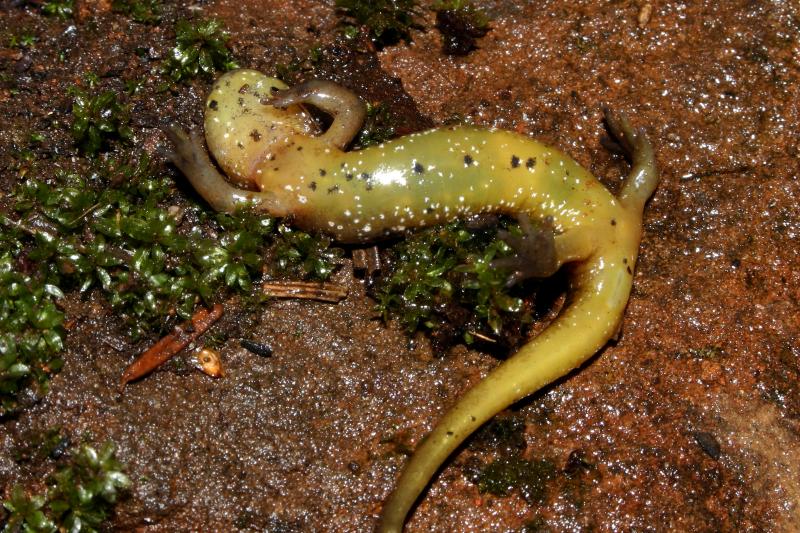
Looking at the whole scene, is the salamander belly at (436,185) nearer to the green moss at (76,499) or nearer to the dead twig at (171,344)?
the dead twig at (171,344)

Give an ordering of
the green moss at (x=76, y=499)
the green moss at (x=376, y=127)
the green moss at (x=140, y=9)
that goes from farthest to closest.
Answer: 1. the green moss at (x=140, y=9)
2. the green moss at (x=376, y=127)
3. the green moss at (x=76, y=499)

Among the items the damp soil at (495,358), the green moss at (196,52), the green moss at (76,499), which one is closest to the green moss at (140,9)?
the damp soil at (495,358)

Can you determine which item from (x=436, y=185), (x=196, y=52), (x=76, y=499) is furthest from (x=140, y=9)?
(x=76, y=499)

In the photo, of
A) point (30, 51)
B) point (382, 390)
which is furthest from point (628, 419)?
point (30, 51)

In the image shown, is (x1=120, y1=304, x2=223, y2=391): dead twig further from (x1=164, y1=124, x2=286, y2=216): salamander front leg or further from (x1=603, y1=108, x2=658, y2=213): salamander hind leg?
(x1=603, y1=108, x2=658, y2=213): salamander hind leg

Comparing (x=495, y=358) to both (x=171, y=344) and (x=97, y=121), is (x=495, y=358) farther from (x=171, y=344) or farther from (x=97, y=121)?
(x=97, y=121)
